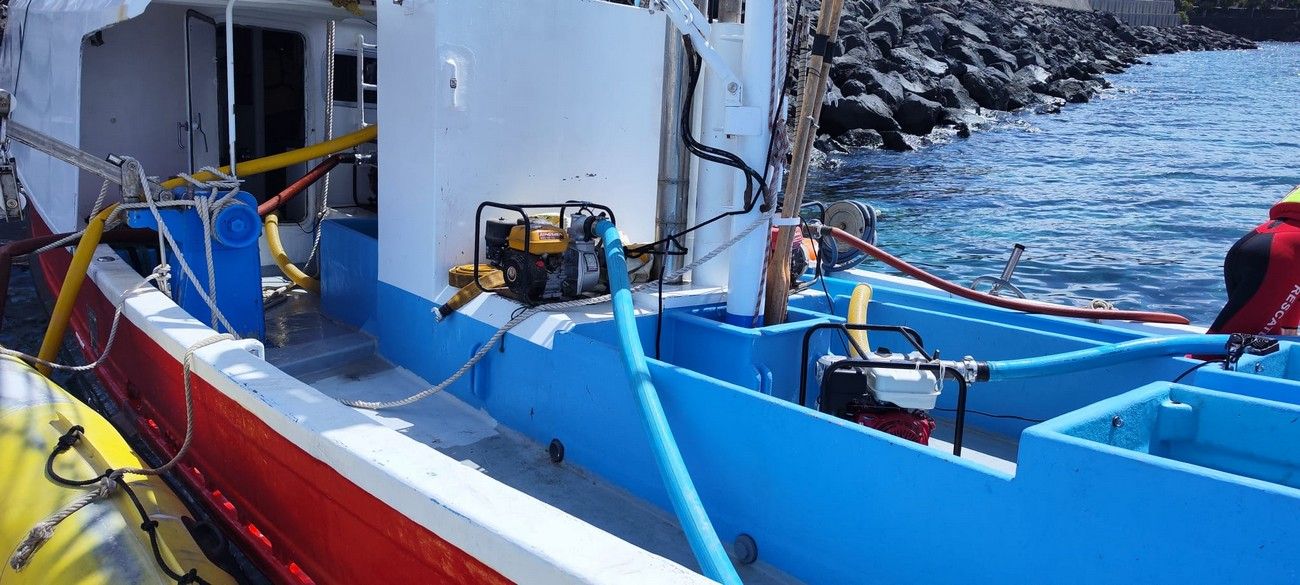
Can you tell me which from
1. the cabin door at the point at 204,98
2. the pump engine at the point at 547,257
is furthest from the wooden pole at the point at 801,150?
the cabin door at the point at 204,98

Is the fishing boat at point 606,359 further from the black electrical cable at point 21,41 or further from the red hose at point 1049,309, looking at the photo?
the black electrical cable at point 21,41

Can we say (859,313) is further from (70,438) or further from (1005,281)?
(70,438)

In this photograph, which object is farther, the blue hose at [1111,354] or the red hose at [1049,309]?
the red hose at [1049,309]

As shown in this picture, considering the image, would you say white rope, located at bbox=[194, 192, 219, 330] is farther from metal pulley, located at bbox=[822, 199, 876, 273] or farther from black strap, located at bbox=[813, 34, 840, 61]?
metal pulley, located at bbox=[822, 199, 876, 273]

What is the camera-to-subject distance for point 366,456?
286 centimetres

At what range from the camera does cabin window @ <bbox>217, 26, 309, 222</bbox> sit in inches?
268

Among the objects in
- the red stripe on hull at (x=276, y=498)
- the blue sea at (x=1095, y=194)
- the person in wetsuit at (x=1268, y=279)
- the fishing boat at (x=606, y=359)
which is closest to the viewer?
the fishing boat at (x=606, y=359)

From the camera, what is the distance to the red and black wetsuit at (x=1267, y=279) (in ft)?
14.1

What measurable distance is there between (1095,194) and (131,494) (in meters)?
17.6

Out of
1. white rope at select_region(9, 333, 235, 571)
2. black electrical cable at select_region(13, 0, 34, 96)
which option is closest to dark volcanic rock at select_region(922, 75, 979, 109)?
black electrical cable at select_region(13, 0, 34, 96)

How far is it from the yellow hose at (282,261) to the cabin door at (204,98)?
A: 912 millimetres

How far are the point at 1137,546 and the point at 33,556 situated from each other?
3.21 m

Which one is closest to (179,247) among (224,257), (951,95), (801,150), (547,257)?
(224,257)

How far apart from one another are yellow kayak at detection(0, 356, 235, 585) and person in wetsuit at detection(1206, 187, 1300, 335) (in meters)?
4.32
